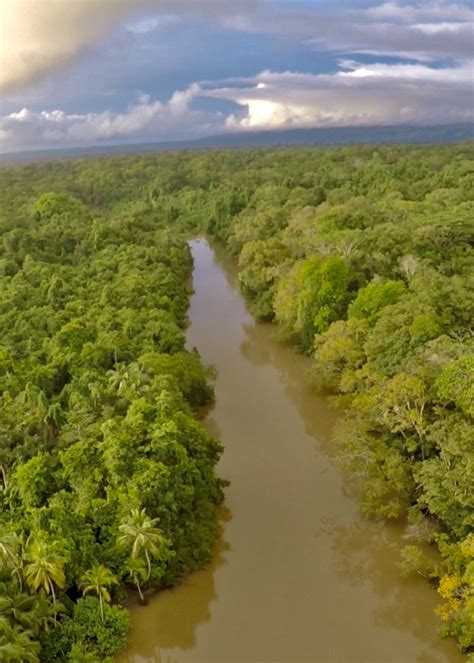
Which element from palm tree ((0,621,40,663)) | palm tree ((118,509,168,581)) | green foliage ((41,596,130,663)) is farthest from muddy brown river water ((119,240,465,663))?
palm tree ((0,621,40,663))

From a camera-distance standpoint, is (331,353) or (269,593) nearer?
(269,593)

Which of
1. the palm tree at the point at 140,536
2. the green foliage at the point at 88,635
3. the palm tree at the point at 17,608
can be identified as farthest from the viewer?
the palm tree at the point at 140,536

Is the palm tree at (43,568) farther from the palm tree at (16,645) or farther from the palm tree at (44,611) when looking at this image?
the palm tree at (16,645)

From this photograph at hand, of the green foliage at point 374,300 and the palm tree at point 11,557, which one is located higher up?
the green foliage at point 374,300

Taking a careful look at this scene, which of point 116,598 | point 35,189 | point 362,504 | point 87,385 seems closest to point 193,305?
point 87,385

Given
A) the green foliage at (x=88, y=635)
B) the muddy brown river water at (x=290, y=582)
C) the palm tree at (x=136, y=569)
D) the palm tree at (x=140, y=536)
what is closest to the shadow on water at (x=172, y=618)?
the muddy brown river water at (x=290, y=582)

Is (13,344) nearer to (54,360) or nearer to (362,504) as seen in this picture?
(54,360)
